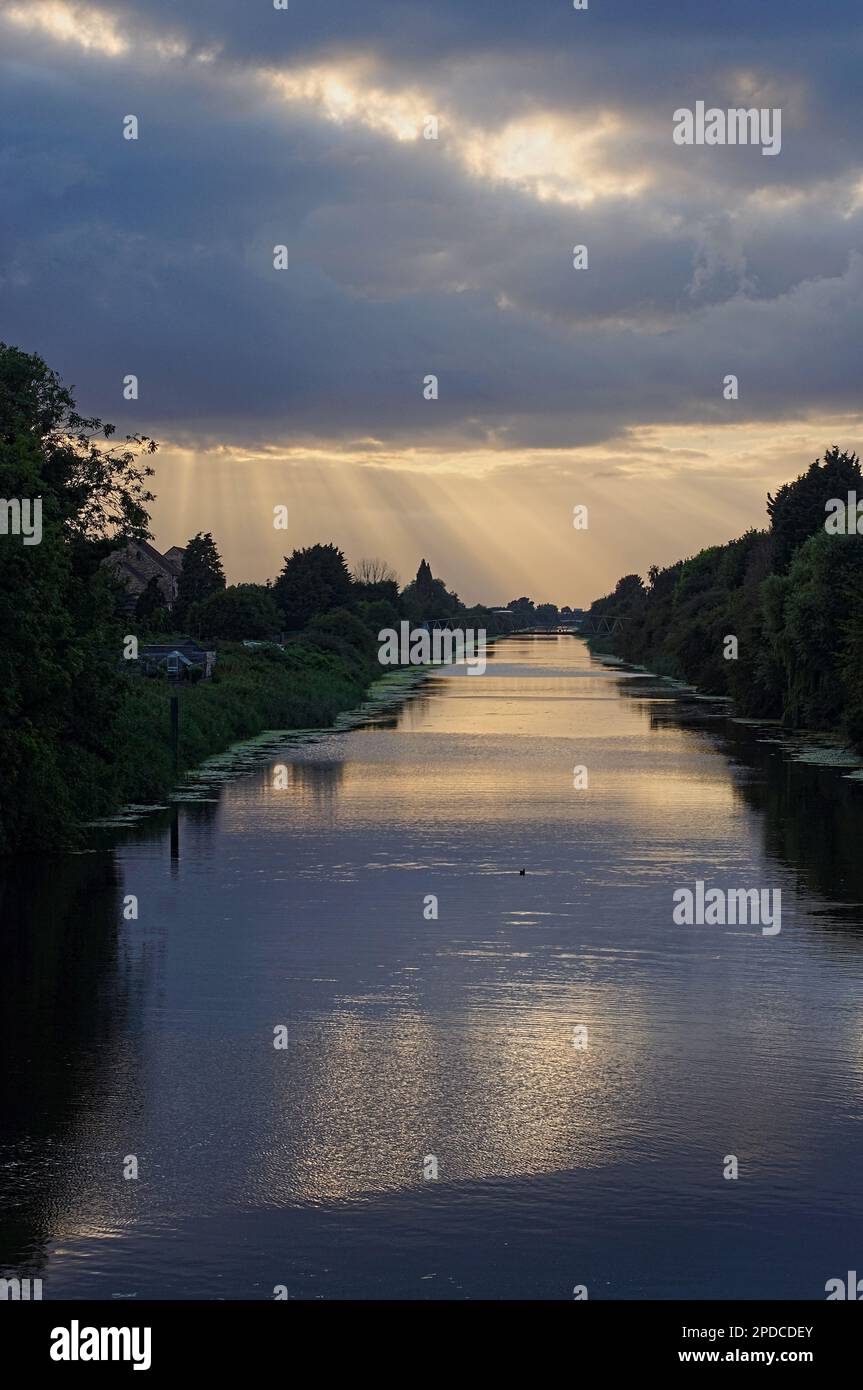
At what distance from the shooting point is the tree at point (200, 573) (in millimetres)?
152875

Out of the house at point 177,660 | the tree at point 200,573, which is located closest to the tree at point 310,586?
the tree at point 200,573

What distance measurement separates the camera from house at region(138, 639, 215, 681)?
7156 centimetres

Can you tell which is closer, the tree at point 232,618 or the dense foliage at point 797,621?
the dense foliage at point 797,621

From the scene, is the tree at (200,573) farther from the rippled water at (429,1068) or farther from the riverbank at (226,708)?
the rippled water at (429,1068)

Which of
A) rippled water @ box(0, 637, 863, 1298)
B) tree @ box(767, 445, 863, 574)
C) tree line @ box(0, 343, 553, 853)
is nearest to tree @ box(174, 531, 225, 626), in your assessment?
tree @ box(767, 445, 863, 574)

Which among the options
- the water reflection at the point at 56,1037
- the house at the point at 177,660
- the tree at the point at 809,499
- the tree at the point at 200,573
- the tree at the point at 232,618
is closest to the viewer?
the water reflection at the point at 56,1037

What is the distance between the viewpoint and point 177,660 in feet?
263

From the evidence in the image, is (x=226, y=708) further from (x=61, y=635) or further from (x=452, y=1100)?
(x=452, y=1100)

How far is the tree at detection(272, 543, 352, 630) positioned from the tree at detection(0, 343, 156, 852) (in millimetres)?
120707

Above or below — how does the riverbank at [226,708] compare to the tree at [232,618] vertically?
below

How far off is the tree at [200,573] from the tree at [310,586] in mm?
7789

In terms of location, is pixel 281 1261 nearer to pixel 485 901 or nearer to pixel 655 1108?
pixel 655 1108

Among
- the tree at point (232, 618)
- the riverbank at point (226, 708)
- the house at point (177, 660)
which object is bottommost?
the riverbank at point (226, 708)

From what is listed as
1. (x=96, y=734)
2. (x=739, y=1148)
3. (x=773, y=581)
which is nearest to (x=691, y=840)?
(x=96, y=734)
